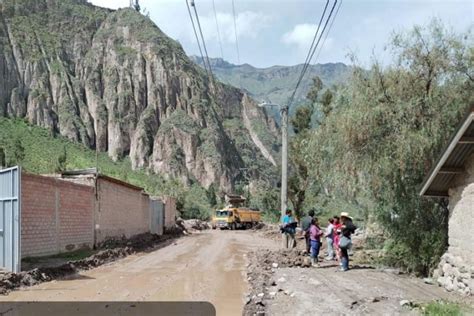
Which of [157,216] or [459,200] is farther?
[157,216]

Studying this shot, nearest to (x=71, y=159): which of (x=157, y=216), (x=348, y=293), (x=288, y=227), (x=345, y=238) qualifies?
(x=157, y=216)

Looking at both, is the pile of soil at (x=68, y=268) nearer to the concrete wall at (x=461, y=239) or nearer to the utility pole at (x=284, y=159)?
the utility pole at (x=284, y=159)

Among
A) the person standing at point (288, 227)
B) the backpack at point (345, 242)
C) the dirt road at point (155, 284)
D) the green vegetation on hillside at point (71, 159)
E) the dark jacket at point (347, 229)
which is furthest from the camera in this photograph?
the green vegetation on hillside at point (71, 159)

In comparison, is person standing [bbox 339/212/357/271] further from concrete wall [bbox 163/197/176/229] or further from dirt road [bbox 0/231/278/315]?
concrete wall [bbox 163/197/176/229]

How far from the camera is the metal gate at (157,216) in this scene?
39.8m

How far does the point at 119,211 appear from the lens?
29.2m

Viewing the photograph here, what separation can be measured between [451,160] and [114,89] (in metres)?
129

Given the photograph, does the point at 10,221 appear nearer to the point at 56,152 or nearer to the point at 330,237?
the point at 330,237

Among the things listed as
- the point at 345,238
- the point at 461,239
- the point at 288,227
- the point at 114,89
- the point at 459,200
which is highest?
the point at 114,89

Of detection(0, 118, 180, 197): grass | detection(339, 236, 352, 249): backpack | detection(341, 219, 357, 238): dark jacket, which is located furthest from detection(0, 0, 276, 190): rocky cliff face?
detection(339, 236, 352, 249): backpack

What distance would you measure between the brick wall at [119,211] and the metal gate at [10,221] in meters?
9.40

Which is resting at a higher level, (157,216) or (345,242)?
(345,242)

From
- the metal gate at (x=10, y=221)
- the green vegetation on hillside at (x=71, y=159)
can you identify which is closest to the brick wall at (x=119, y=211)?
the metal gate at (x=10, y=221)

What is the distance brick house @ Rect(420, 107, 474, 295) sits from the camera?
40.3 feet
